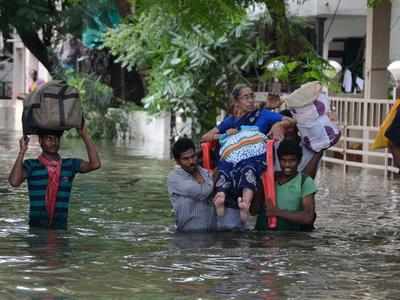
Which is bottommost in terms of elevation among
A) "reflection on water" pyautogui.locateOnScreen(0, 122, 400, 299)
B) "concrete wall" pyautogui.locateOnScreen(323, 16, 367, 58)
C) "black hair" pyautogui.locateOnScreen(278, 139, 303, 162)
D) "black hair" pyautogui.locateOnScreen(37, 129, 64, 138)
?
"reflection on water" pyautogui.locateOnScreen(0, 122, 400, 299)

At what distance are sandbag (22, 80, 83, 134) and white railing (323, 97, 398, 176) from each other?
10.8 metres

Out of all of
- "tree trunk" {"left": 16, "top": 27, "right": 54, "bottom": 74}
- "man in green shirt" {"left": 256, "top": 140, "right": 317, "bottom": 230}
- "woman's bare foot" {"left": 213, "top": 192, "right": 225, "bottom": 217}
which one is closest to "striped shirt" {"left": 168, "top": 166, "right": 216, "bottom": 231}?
"woman's bare foot" {"left": 213, "top": 192, "right": 225, "bottom": 217}

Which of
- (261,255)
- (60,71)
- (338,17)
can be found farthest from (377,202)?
(60,71)

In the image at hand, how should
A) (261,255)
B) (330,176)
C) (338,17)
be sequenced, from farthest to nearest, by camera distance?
1. (338,17)
2. (330,176)
3. (261,255)

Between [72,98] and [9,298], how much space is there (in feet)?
12.2

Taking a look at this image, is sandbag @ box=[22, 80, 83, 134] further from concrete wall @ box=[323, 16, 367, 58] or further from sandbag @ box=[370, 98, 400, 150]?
concrete wall @ box=[323, 16, 367, 58]

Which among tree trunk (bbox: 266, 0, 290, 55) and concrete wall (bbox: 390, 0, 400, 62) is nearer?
tree trunk (bbox: 266, 0, 290, 55)

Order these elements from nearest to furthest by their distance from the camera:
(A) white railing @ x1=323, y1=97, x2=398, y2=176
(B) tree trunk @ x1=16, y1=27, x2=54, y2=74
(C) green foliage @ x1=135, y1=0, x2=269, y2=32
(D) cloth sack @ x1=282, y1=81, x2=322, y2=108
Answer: (D) cloth sack @ x1=282, y1=81, x2=322, y2=108 → (C) green foliage @ x1=135, y1=0, x2=269, y2=32 → (A) white railing @ x1=323, y1=97, x2=398, y2=176 → (B) tree trunk @ x1=16, y1=27, x2=54, y2=74

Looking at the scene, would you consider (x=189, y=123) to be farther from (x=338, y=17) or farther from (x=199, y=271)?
(x=199, y=271)

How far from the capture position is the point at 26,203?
15.5 metres

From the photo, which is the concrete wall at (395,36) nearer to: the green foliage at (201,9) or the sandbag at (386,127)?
the green foliage at (201,9)

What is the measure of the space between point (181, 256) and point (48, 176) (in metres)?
1.53

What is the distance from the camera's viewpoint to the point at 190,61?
27.0 m

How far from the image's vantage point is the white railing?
22750 millimetres
